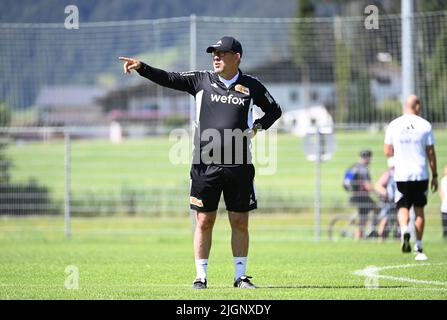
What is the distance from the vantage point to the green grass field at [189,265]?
9.11 m

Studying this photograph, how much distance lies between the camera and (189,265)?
12680 millimetres

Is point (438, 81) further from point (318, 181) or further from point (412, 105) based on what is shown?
point (412, 105)

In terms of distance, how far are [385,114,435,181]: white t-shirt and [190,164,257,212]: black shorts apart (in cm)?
481

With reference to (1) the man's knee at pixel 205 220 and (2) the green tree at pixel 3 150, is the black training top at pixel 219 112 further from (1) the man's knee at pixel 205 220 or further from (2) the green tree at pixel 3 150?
(2) the green tree at pixel 3 150

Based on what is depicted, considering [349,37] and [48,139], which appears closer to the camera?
[349,37]

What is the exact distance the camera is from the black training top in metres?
9.55

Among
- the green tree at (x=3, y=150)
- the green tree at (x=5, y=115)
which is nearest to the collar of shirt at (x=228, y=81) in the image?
the green tree at (x=3, y=150)

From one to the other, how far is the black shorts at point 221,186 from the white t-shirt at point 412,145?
4811mm

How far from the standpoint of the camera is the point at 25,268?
477 inches

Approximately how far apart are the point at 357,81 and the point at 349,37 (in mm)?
1295

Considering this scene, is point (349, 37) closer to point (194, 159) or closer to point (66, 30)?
point (66, 30)
